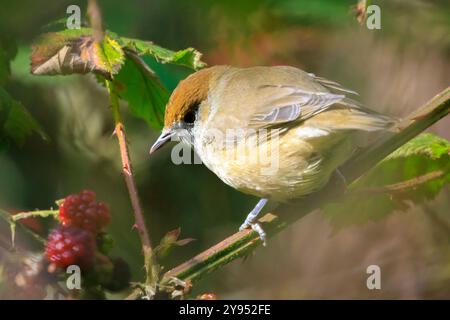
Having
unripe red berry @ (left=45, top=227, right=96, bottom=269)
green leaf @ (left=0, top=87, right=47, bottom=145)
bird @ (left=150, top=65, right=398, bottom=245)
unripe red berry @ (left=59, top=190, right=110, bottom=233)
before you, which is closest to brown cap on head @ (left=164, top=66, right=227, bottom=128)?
bird @ (left=150, top=65, right=398, bottom=245)

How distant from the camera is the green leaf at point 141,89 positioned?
1850 mm

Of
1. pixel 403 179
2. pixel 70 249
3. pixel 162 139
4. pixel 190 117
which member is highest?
pixel 190 117

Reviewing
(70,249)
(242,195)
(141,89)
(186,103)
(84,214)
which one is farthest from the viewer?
(242,195)

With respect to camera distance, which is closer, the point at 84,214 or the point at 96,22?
the point at 84,214

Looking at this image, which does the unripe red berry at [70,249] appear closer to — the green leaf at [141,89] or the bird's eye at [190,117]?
the green leaf at [141,89]

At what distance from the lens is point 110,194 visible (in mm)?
2699

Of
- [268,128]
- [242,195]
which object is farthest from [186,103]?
[242,195]

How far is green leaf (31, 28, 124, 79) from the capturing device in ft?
5.37

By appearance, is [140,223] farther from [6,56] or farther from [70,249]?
[6,56]

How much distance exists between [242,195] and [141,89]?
89 centimetres

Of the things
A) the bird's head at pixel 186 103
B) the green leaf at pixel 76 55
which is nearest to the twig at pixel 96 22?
the green leaf at pixel 76 55

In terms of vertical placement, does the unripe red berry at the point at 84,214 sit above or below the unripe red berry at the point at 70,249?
above

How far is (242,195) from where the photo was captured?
2750 millimetres

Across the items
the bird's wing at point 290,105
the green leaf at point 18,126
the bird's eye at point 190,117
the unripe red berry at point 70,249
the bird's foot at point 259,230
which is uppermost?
the bird's eye at point 190,117
